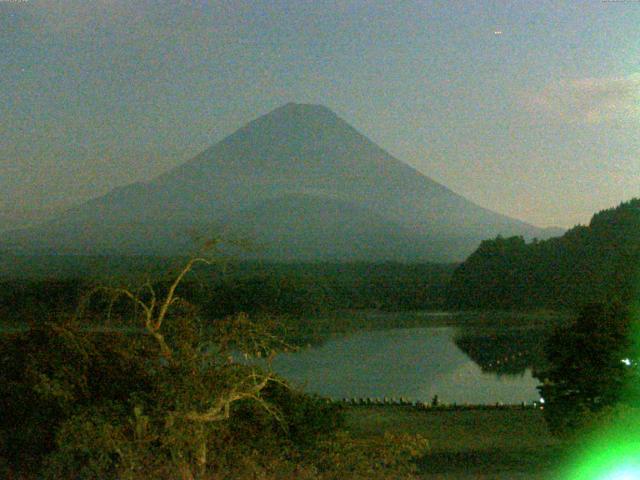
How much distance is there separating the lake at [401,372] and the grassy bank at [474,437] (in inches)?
108

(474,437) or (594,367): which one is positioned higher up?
(594,367)

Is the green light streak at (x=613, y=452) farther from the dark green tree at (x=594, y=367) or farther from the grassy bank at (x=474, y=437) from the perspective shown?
the dark green tree at (x=594, y=367)

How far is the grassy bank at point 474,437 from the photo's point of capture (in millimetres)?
9602

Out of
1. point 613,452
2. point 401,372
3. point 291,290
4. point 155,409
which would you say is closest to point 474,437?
point 613,452

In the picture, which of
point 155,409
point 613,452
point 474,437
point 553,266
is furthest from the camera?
point 553,266

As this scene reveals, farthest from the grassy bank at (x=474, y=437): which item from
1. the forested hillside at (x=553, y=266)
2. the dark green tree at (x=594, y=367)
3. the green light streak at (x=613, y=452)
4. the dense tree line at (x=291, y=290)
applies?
the forested hillside at (x=553, y=266)

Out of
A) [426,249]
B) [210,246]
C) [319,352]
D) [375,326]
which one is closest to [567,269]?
[375,326]

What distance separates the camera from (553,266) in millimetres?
45875

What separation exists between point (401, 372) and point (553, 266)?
22.3 m

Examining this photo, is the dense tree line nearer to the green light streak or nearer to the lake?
the lake

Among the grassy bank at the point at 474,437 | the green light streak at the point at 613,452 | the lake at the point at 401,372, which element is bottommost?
the lake at the point at 401,372

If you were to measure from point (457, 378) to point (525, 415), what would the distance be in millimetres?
9782

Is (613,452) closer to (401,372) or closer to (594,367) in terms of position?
(594,367)

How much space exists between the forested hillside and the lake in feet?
30.8
